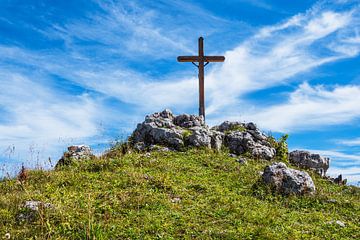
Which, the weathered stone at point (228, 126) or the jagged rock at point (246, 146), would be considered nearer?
the jagged rock at point (246, 146)

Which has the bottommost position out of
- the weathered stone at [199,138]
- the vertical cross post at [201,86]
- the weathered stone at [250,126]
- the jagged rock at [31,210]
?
the jagged rock at [31,210]

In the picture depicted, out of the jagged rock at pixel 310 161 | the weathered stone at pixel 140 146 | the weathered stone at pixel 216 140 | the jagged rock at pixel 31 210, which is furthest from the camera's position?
the jagged rock at pixel 310 161

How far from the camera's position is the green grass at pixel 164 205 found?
11.9 metres

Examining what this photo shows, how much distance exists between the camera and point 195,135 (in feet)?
80.5

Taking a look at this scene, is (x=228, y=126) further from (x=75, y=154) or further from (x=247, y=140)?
(x=75, y=154)

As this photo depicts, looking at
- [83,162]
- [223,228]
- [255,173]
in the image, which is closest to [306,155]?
[255,173]

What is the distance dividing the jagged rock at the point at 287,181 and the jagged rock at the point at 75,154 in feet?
31.1

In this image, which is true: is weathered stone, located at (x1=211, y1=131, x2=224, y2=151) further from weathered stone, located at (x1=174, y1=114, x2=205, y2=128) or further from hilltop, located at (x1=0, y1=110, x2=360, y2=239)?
hilltop, located at (x1=0, y1=110, x2=360, y2=239)

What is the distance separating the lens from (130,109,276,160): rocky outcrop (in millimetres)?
24375

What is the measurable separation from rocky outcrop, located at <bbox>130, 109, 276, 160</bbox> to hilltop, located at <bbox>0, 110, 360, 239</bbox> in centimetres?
113

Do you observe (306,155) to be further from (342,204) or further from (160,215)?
(160,215)

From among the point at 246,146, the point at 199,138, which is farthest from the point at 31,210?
the point at 246,146

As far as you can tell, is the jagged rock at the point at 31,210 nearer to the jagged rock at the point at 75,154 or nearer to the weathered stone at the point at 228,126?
the jagged rock at the point at 75,154

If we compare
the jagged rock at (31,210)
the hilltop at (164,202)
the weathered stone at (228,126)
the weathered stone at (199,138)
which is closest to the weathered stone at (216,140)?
the weathered stone at (199,138)
